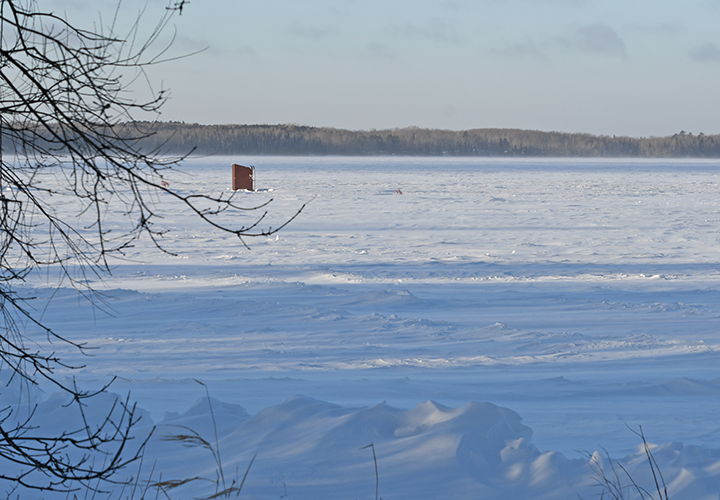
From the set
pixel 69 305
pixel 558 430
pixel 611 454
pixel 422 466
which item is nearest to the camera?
pixel 422 466

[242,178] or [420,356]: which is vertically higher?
[242,178]

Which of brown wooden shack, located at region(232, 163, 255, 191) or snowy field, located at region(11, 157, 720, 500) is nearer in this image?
snowy field, located at region(11, 157, 720, 500)

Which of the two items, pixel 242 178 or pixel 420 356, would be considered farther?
pixel 242 178

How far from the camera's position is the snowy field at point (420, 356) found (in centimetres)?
412

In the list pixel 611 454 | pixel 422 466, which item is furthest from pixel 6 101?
pixel 611 454

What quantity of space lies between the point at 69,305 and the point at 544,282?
6228mm

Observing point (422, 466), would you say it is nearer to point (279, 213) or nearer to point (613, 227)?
point (613, 227)

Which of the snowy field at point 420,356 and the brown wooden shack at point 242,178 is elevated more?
the brown wooden shack at point 242,178

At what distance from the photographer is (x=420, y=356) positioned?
6.67 metres

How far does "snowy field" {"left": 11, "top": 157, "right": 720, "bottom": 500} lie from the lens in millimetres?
4121

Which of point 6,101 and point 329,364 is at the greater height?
point 6,101

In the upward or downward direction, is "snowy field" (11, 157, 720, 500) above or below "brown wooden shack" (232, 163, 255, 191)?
below

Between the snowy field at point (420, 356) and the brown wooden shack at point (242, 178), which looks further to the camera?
the brown wooden shack at point (242, 178)

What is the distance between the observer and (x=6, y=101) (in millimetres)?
3199
